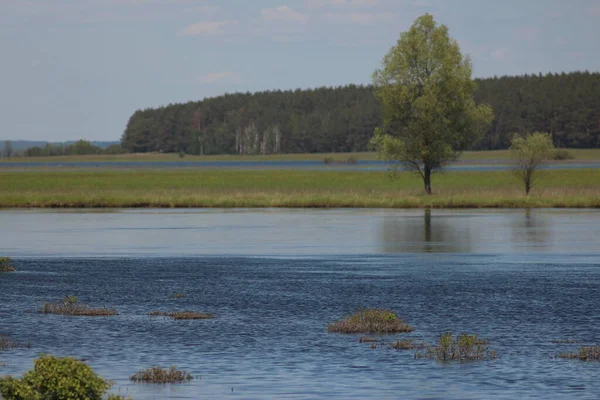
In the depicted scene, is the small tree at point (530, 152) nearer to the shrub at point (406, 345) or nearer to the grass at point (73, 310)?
the grass at point (73, 310)

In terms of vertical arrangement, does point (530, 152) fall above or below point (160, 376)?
above

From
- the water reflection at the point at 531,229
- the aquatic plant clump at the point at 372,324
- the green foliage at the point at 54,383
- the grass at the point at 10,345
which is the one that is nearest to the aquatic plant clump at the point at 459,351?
the aquatic plant clump at the point at 372,324

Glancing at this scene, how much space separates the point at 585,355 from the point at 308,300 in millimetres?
10571

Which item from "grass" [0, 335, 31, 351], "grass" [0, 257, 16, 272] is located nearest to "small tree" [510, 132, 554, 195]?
"grass" [0, 257, 16, 272]

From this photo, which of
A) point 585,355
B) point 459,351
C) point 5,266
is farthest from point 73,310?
point 585,355

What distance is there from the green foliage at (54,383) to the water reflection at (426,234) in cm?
3238

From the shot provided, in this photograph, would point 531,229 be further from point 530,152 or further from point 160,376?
point 160,376

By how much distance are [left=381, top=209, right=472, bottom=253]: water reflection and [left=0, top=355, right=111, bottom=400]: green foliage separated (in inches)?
1275

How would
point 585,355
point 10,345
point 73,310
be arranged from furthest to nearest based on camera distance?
point 73,310
point 10,345
point 585,355

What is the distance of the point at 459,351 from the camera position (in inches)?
819

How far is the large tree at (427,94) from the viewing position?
86688 mm

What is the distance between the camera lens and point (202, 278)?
1409 inches

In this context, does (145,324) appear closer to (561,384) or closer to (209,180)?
(561,384)

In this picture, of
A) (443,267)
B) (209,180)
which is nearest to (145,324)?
(443,267)
